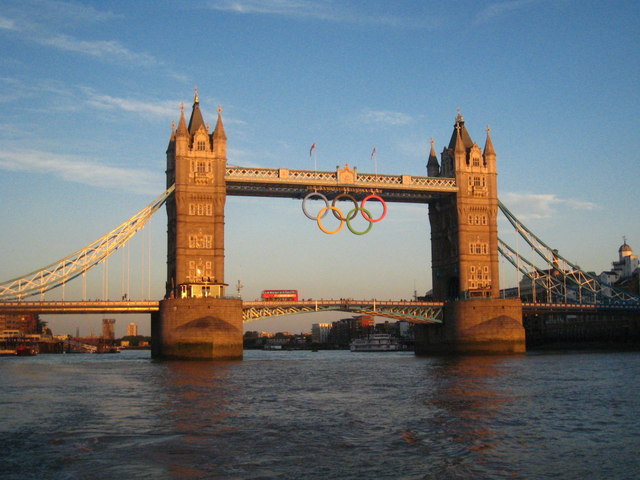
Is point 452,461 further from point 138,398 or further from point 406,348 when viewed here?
point 406,348

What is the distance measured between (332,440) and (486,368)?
43.2m

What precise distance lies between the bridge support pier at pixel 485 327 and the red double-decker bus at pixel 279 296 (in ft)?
68.4

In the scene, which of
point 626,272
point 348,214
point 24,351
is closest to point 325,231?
point 348,214

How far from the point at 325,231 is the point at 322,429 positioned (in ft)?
218

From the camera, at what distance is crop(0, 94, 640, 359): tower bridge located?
3452 inches

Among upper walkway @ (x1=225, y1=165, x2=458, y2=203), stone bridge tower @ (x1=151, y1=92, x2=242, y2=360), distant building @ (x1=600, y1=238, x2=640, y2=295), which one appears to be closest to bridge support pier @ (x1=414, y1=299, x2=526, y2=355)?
upper walkway @ (x1=225, y1=165, x2=458, y2=203)

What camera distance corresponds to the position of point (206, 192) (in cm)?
9306

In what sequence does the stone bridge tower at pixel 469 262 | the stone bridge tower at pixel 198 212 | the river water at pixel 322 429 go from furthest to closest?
1. the stone bridge tower at pixel 469 262
2. the stone bridge tower at pixel 198 212
3. the river water at pixel 322 429

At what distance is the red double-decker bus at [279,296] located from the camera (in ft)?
321

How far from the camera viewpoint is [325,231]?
98.5 metres

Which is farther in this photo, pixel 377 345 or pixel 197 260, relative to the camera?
pixel 377 345

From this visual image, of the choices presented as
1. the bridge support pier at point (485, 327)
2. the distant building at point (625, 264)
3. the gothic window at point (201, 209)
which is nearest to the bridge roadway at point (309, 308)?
the bridge support pier at point (485, 327)

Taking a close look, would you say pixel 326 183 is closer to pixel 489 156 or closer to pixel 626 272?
pixel 489 156

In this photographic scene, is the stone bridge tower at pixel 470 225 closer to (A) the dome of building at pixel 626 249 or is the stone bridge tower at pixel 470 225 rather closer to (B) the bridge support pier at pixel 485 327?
(B) the bridge support pier at pixel 485 327
